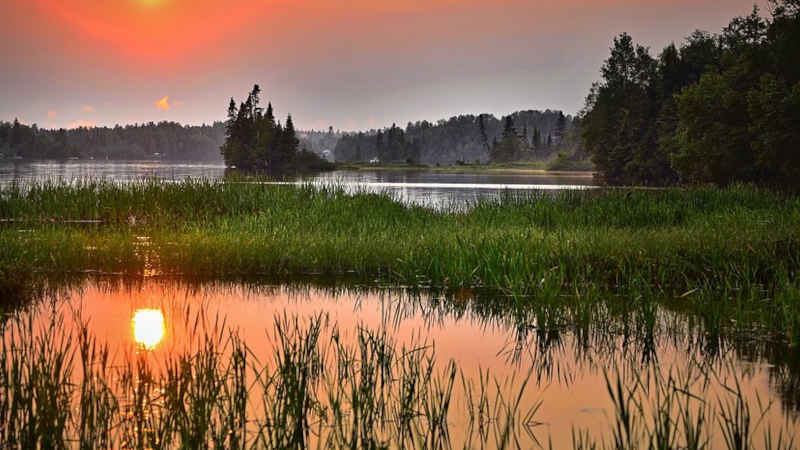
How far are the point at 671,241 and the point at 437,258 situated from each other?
605 centimetres

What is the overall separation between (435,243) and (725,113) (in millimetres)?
38446

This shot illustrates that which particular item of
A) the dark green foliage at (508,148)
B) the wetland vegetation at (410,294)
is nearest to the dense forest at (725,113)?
the wetland vegetation at (410,294)

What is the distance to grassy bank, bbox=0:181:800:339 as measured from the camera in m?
14.9

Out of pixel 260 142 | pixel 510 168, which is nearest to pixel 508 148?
pixel 510 168

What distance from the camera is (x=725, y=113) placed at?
50.4 meters

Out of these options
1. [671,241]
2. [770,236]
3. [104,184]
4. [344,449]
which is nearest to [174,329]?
[344,449]

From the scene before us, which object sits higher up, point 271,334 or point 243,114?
point 243,114

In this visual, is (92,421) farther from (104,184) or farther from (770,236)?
(104,184)

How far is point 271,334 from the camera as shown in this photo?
12.1m

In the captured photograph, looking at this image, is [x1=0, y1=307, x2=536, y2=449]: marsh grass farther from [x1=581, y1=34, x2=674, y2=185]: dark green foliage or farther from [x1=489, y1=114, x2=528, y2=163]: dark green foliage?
[x1=489, y1=114, x2=528, y2=163]: dark green foliage

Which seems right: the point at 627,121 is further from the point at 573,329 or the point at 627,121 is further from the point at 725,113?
the point at 573,329

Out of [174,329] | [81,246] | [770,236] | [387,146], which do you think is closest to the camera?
[174,329]

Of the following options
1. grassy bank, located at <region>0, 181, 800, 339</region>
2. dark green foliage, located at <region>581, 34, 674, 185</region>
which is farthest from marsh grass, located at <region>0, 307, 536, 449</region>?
dark green foliage, located at <region>581, 34, 674, 185</region>

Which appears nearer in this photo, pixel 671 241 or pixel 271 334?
pixel 271 334
